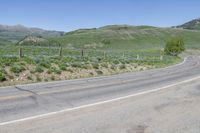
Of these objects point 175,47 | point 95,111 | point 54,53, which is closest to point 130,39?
point 175,47

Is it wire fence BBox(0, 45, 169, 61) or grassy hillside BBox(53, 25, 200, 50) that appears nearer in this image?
wire fence BBox(0, 45, 169, 61)

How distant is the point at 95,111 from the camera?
36.3 ft

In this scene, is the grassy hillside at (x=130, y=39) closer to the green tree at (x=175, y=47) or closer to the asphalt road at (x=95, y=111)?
the green tree at (x=175, y=47)

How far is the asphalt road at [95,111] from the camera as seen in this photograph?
9008 millimetres

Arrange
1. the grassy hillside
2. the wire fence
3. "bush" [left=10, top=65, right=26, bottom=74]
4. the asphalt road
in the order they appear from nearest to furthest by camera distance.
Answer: the asphalt road
"bush" [left=10, top=65, right=26, bottom=74]
the wire fence
the grassy hillside

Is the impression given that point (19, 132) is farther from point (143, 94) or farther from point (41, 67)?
point (41, 67)

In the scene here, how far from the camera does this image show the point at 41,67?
22.9 m

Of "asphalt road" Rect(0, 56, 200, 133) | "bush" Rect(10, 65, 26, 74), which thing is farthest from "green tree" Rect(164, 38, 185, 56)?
"asphalt road" Rect(0, 56, 200, 133)

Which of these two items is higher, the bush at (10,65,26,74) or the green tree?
the bush at (10,65,26,74)

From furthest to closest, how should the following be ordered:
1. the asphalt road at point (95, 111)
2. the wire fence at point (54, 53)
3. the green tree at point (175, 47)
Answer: the green tree at point (175, 47) < the wire fence at point (54, 53) < the asphalt road at point (95, 111)

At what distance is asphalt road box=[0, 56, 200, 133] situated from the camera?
9008 mm

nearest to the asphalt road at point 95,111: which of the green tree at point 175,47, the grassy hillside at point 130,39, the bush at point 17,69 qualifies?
the bush at point 17,69

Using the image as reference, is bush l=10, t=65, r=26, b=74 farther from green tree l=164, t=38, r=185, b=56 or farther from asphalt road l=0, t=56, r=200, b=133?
green tree l=164, t=38, r=185, b=56

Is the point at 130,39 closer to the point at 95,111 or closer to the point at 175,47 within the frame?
the point at 175,47
